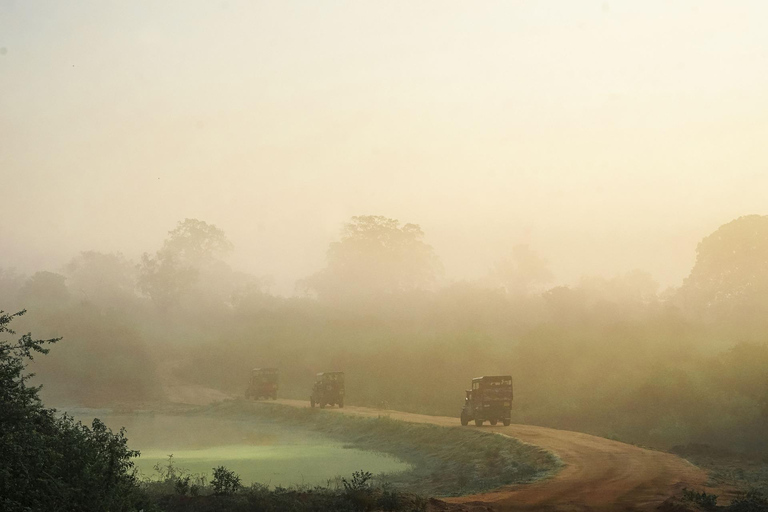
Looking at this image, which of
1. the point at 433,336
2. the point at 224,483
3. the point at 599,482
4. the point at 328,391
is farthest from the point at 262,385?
the point at 599,482

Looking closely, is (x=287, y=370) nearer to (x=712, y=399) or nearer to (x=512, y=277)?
(x=712, y=399)

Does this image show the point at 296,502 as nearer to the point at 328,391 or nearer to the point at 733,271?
the point at 328,391

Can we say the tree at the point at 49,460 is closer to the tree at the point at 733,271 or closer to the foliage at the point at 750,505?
the foliage at the point at 750,505

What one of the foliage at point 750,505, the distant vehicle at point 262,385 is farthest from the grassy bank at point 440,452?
the distant vehicle at point 262,385

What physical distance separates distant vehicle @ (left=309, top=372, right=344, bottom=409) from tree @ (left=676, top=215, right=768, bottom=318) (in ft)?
165

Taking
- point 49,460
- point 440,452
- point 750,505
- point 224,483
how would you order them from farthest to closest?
point 440,452 < point 224,483 < point 750,505 < point 49,460

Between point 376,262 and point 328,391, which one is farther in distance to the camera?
point 376,262

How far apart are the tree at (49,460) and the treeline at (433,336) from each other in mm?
33758

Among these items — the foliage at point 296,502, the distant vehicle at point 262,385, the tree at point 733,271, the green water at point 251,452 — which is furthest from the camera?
the tree at point 733,271

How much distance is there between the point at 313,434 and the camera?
54875 millimetres

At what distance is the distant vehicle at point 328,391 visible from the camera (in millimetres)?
65375

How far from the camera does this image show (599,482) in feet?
85.7

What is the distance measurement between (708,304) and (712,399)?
50168mm

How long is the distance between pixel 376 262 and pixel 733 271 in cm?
6600
